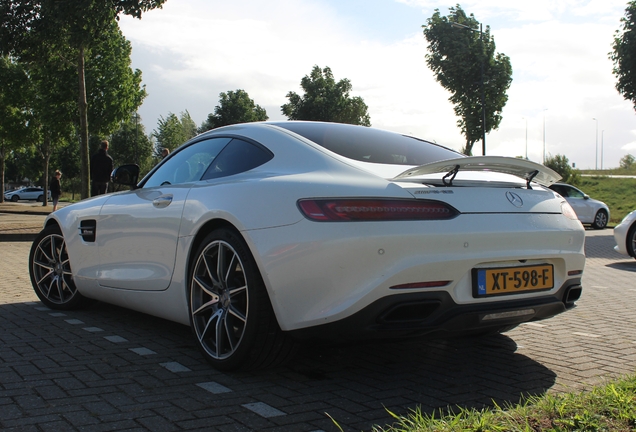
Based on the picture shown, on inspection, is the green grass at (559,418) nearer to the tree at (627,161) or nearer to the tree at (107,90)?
the tree at (107,90)

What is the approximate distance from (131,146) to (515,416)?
7177cm

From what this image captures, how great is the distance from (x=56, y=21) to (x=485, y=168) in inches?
608

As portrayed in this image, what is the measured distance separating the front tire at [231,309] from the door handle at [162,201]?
547 millimetres

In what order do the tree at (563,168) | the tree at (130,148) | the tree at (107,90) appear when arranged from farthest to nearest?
1. the tree at (130,148)
2. the tree at (563,168)
3. the tree at (107,90)

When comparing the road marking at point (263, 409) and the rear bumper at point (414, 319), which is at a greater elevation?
the rear bumper at point (414, 319)

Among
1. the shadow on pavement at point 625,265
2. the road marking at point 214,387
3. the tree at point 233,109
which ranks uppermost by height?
the tree at point 233,109

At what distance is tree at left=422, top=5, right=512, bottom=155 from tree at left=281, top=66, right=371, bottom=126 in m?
25.8

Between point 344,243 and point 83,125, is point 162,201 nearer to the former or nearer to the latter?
point 344,243

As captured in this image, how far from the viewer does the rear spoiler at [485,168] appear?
3.40m

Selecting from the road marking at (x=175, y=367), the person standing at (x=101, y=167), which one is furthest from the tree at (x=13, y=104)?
the road marking at (x=175, y=367)

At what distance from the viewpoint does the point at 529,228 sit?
3439mm

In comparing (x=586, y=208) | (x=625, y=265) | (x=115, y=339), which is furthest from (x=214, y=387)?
(x=586, y=208)

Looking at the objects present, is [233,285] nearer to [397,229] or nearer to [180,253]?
[180,253]

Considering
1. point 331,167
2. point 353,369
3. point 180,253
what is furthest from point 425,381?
point 180,253
